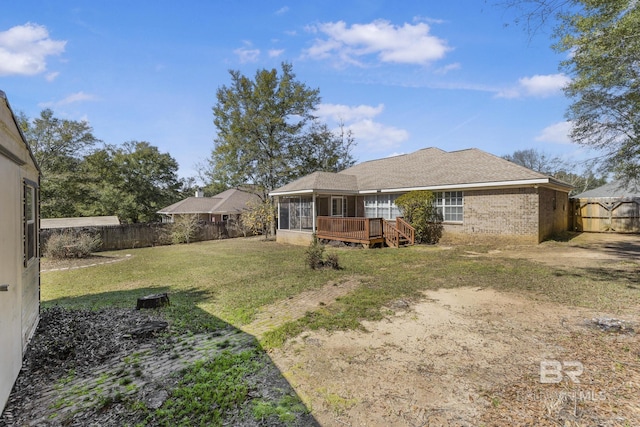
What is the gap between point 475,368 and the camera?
3402 millimetres

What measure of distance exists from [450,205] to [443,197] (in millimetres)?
525

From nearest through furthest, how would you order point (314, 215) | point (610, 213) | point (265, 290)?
point (265, 290) < point (314, 215) < point (610, 213)

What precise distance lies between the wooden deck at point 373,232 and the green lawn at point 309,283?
224cm

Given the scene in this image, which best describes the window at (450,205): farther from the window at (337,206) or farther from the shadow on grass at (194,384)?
the shadow on grass at (194,384)

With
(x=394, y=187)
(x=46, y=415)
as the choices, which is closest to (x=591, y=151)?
(x=394, y=187)

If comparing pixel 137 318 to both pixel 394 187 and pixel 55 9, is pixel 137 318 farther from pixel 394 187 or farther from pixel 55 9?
pixel 394 187

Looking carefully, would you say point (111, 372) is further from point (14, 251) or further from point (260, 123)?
point (260, 123)

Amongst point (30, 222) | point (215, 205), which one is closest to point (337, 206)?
point (30, 222)

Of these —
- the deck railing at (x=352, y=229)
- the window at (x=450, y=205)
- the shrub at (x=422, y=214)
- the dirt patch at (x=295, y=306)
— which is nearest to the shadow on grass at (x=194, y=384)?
the dirt patch at (x=295, y=306)

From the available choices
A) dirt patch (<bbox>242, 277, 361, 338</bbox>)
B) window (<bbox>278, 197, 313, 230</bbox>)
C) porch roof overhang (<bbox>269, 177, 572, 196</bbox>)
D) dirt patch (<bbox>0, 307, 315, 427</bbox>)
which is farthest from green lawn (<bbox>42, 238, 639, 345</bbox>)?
window (<bbox>278, 197, 313, 230</bbox>)

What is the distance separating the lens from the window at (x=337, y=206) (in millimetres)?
17858

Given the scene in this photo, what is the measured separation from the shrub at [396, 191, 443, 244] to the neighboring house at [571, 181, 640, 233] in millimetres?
10478

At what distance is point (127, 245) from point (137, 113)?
26.3ft

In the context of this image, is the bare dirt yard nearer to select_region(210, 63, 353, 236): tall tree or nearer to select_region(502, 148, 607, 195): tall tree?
select_region(210, 63, 353, 236): tall tree
